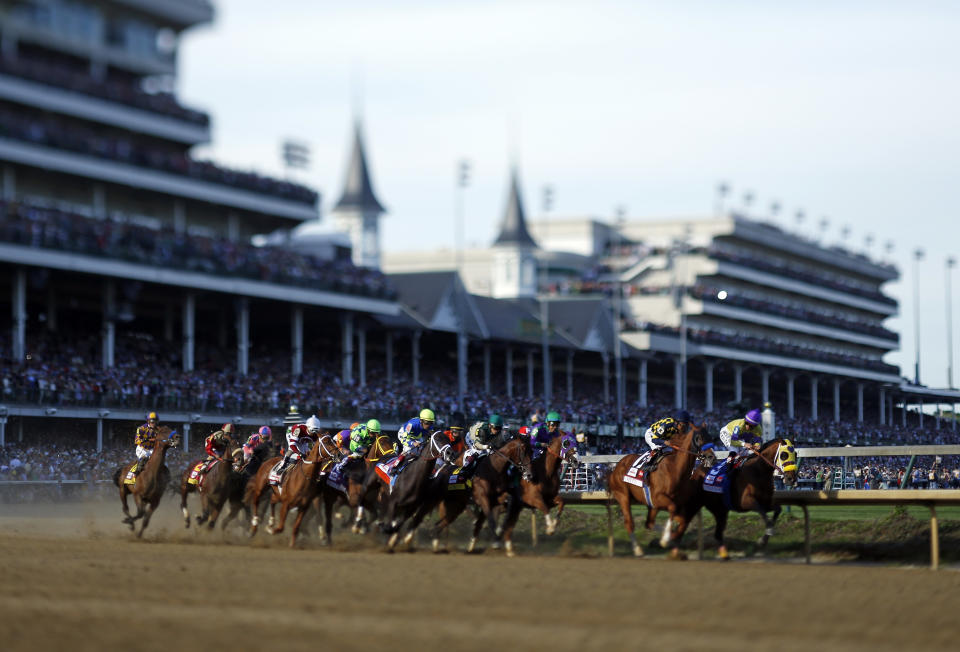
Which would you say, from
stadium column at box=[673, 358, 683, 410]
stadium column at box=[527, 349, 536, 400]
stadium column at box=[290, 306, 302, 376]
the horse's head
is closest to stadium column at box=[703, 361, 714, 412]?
stadium column at box=[673, 358, 683, 410]

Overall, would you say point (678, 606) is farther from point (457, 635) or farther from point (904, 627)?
point (457, 635)

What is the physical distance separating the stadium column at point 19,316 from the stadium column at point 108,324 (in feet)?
7.30

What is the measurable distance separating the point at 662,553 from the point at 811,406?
7237cm

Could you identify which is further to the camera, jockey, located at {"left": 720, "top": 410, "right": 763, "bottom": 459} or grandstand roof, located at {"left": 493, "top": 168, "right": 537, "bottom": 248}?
grandstand roof, located at {"left": 493, "top": 168, "right": 537, "bottom": 248}

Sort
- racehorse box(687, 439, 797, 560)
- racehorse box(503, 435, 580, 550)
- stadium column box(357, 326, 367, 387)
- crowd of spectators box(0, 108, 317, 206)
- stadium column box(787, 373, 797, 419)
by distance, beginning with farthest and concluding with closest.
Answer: stadium column box(787, 373, 797, 419) → stadium column box(357, 326, 367, 387) → crowd of spectators box(0, 108, 317, 206) → racehorse box(503, 435, 580, 550) → racehorse box(687, 439, 797, 560)

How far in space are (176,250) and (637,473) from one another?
27.7 metres

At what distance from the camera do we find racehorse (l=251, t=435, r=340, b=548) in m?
20.5

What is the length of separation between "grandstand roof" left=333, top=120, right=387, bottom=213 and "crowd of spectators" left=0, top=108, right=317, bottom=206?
30819 mm

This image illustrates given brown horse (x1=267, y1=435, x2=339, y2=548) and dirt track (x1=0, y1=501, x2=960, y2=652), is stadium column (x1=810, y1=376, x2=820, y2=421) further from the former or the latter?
dirt track (x1=0, y1=501, x2=960, y2=652)

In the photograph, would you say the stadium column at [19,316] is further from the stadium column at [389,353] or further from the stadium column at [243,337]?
the stadium column at [389,353]

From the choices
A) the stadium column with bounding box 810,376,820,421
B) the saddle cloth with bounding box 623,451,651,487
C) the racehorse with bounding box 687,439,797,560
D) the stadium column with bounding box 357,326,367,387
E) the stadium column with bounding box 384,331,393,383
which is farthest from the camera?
the stadium column with bounding box 810,376,820,421

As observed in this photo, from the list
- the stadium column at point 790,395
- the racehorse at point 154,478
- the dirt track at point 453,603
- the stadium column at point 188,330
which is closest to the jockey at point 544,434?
the dirt track at point 453,603

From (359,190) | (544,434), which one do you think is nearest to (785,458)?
(544,434)

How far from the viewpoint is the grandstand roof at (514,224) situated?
91375 mm
